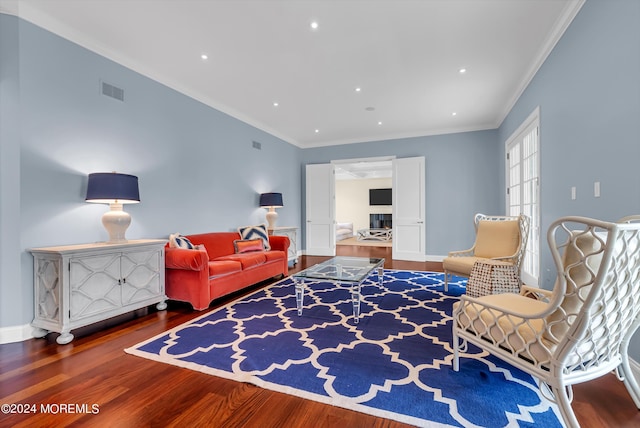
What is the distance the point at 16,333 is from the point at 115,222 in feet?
3.74

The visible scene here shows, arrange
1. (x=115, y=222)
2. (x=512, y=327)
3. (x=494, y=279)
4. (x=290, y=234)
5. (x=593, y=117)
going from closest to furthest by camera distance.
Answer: (x=512, y=327)
(x=593, y=117)
(x=115, y=222)
(x=494, y=279)
(x=290, y=234)

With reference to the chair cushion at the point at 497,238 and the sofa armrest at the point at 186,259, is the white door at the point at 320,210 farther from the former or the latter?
the sofa armrest at the point at 186,259

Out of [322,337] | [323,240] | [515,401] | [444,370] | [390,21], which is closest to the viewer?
[515,401]

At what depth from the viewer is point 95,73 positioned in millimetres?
2967

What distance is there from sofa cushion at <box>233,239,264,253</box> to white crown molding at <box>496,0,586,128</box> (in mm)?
4207

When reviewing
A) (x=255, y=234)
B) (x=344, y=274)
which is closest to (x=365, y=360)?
(x=344, y=274)

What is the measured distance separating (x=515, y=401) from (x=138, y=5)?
3.95 metres

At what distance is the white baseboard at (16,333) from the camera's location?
2354 millimetres

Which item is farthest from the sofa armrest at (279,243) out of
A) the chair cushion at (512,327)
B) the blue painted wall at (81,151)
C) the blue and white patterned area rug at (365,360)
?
the chair cushion at (512,327)

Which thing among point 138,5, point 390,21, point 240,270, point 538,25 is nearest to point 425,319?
point 240,270

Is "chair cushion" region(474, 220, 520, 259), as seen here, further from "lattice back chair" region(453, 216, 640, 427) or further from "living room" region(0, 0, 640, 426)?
"lattice back chair" region(453, 216, 640, 427)

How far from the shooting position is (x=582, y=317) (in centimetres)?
112

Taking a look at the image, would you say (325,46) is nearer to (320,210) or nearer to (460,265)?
(460,265)

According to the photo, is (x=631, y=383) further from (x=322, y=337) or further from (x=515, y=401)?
(x=322, y=337)
